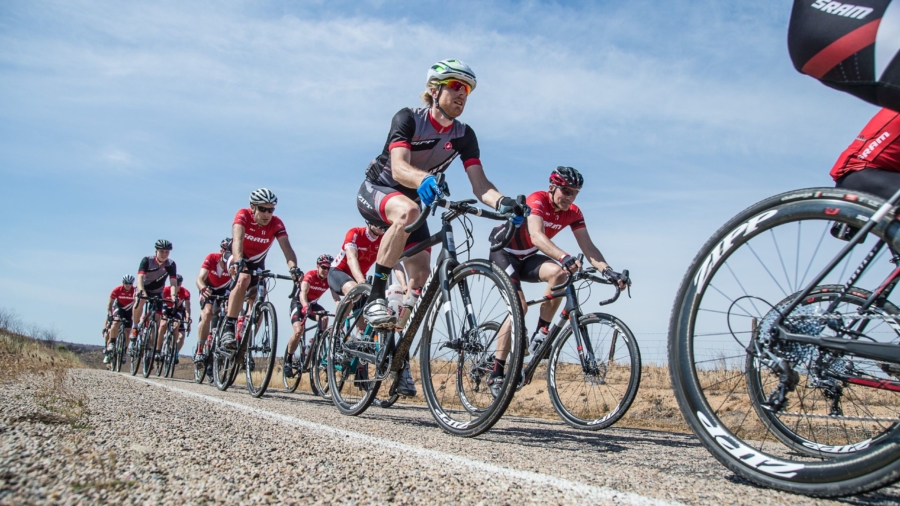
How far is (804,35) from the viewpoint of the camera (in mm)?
2217

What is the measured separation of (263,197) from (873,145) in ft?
26.0

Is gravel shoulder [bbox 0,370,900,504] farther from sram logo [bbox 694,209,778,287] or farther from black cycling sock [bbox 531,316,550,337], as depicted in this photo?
black cycling sock [bbox 531,316,550,337]

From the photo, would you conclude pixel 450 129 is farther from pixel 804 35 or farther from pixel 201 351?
pixel 201 351

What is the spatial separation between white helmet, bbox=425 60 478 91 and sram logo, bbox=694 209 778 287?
2.97 m

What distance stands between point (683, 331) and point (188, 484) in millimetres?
1830

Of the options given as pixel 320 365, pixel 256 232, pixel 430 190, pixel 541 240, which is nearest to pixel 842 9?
pixel 430 190

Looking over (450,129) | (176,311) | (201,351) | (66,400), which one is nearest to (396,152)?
(450,129)

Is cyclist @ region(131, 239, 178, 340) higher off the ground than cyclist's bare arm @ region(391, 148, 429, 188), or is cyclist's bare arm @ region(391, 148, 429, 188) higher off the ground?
cyclist @ region(131, 239, 178, 340)

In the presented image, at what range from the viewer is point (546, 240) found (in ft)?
21.8

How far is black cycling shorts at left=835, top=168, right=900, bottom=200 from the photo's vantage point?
8.59 ft

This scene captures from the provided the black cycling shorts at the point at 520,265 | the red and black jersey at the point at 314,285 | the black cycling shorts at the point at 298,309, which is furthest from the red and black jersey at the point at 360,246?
Result: the red and black jersey at the point at 314,285

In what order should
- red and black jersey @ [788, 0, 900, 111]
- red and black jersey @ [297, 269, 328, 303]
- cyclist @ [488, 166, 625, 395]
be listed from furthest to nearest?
red and black jersey @ [297, 269, 328, 303]
cyclist @ [488, 166, 625, 395]
red and black jersey @ [788, 0, 900, 111]

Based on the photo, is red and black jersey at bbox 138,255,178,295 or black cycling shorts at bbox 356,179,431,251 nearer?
black cycling shorts at bbox 356,179,431,251

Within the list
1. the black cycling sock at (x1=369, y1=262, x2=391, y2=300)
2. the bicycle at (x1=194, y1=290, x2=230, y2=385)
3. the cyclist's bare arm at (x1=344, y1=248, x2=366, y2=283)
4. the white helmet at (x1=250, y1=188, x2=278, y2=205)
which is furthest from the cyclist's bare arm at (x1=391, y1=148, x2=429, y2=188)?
the bicycle at (x1=194, y1=290, x2=230, y2=385)
